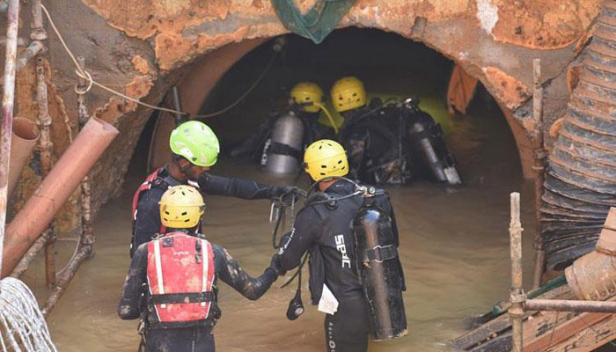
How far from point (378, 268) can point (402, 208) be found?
130 inches

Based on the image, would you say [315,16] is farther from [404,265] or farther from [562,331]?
[562,331]

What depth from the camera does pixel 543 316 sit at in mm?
6770

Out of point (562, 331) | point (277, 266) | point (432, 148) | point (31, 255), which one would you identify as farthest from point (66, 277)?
point (432, 148)

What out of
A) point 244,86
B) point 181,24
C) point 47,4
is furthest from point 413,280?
point 244,86

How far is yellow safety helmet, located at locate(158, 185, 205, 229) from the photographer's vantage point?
6293mm

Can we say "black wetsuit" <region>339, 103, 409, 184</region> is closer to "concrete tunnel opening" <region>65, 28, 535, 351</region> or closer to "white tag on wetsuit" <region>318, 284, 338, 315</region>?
"concrete tunnel opening" <region>65, 28, 535, 351</region>

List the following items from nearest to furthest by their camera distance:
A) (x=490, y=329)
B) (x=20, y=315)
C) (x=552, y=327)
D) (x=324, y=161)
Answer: (x=20, y=315)
(x=552, y=327)
(x=324, y=161)
(x=490, y=329)

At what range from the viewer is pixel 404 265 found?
8695 millimetres

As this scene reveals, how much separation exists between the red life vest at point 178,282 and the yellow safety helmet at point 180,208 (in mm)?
118

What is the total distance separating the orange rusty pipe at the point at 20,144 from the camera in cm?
717

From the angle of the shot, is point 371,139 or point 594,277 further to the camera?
point 371,139

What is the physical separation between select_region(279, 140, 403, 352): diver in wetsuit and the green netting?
2154 mm

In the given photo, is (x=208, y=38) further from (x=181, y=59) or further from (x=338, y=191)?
(x=338, y=191)

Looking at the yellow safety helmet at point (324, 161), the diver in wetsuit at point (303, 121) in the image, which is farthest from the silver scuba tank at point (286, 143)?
the yellow safety helmet at point (324, 161)
